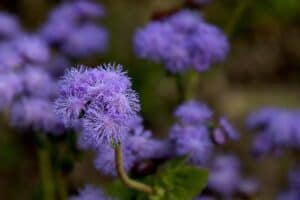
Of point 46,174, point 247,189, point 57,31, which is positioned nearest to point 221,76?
point 57,31

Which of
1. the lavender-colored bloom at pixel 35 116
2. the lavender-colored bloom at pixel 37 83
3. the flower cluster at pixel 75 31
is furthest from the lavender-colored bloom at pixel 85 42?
the lavender-colored bloom at pixel 35 116

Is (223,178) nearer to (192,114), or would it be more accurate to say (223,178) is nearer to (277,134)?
(277,134)

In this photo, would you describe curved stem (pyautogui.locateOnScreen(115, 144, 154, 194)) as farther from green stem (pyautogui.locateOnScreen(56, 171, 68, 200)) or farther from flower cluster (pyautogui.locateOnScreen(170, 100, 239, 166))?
green stem (pyautogui.locateOnScreen(56, 171, 68, 200))

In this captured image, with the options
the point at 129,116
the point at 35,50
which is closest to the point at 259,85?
the point at 35,50

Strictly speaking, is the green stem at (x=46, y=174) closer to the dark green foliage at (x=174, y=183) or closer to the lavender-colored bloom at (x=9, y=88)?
the lavender-colored bloom at (x=9, y=88)

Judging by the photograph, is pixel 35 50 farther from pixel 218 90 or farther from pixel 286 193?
pixel 218 90
